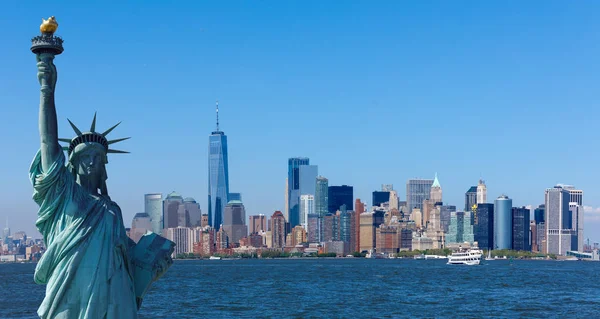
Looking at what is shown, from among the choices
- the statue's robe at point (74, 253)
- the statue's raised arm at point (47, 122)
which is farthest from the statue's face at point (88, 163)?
the statue's raised arm at point (47, 122)

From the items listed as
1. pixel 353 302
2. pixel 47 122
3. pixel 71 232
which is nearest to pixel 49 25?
pixel 47 122

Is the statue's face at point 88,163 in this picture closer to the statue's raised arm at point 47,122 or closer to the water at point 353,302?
the statue's raised arm at point 47,122

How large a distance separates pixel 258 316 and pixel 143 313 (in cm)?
507

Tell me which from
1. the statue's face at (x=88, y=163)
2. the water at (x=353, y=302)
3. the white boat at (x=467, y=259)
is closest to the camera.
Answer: the statue's face at (x=88, y=163)

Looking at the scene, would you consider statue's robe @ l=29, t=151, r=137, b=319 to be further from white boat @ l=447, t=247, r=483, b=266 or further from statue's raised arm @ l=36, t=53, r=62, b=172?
white boat @ l=447, t=247, r=483, b=266

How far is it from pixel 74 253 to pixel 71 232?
0.21m

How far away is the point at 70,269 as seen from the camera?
31.9 feet

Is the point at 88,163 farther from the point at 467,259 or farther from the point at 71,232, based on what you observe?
the point at 467,259

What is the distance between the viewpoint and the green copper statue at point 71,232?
31.9 ft

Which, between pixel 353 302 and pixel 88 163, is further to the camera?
pixel 353 302

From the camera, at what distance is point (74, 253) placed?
31.9 feet

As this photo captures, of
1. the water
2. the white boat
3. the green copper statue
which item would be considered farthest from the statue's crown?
the white boat

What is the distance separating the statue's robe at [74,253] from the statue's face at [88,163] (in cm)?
23

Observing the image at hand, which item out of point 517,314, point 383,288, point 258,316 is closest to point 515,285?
point 383,288
